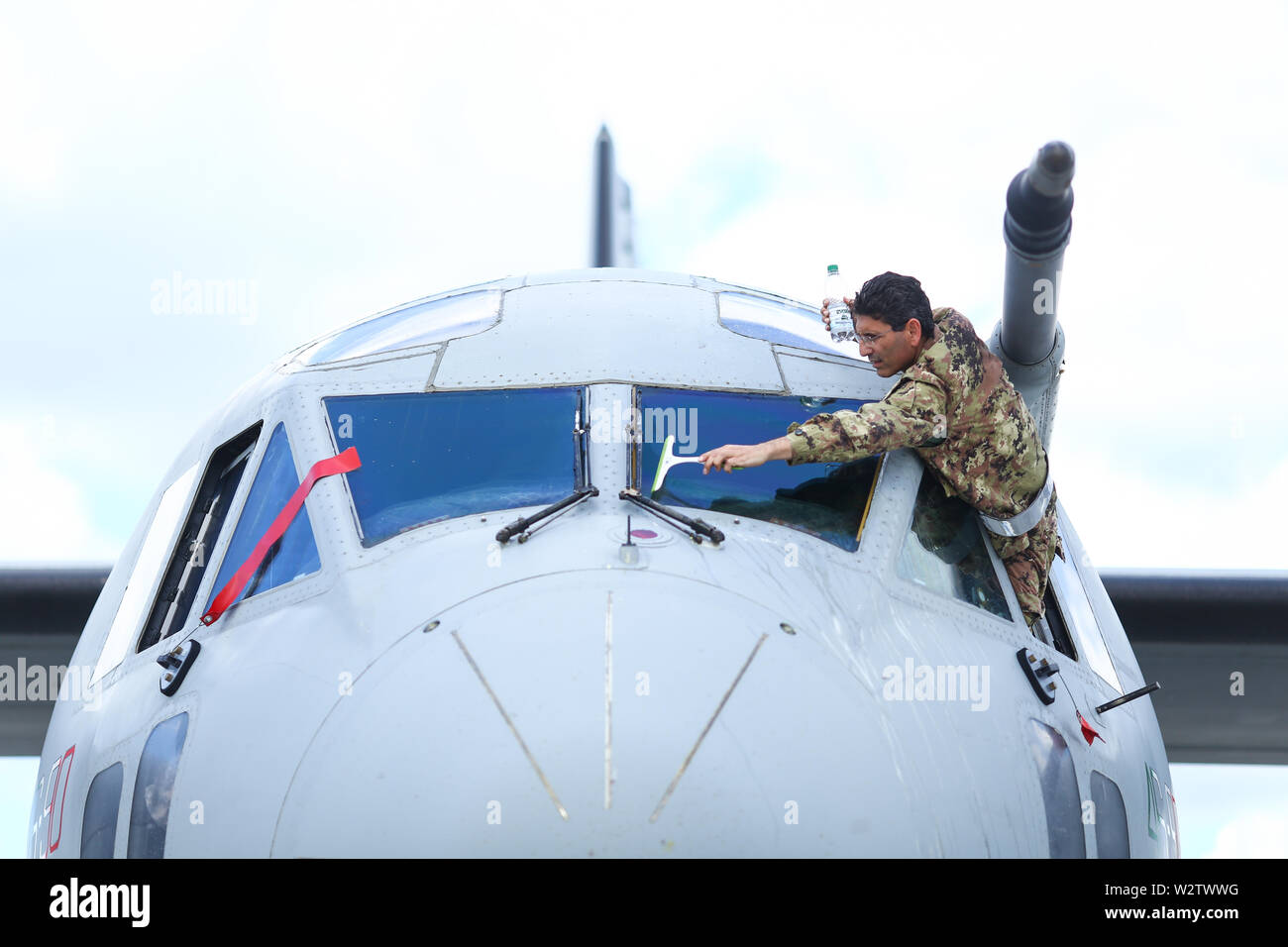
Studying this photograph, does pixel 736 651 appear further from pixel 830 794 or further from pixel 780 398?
pixel 780 398

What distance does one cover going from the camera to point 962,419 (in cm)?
524

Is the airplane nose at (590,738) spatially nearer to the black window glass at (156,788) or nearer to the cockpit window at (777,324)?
the black window glass at (156,788)

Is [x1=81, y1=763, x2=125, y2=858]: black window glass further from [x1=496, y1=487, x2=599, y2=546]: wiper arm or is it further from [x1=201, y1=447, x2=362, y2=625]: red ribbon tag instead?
[x1=496, y1=487, x2=599, y2=546]: wiper arm

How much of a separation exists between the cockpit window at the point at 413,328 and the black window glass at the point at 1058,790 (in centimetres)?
282

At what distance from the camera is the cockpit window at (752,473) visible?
476 centimetres

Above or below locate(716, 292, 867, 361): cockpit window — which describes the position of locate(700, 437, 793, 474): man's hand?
below

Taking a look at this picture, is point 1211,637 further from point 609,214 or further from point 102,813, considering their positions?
point 102,813

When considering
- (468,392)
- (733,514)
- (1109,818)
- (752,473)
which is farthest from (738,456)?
(1109,818)

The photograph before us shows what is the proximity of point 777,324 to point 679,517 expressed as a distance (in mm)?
1988

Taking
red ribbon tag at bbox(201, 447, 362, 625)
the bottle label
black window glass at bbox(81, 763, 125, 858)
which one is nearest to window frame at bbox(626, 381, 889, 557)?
the bottle label

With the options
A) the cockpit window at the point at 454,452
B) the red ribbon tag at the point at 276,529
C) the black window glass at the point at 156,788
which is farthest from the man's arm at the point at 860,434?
the black window glass at the point at 156,788

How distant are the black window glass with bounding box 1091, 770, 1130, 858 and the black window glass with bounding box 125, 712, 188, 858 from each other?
122 inches

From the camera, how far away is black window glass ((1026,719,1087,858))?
4.35 metres
